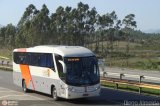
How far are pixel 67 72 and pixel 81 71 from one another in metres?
0.71

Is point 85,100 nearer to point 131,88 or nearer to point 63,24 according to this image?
point 131,88

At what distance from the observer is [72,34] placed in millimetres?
93438

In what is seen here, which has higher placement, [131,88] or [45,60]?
[45,60]

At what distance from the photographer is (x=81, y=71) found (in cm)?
2311

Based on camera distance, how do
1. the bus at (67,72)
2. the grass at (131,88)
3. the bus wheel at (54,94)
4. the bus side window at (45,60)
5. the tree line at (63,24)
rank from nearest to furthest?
1. the bus at (67,72)
2. the bus wheel at (54,94)
3. the bus side window at (45,60)
4. the grass at (131,88)
5. the tree line at (63,24)

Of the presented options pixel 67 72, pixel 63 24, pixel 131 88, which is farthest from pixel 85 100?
pixel 63 24

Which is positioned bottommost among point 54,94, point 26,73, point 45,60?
point 54,94

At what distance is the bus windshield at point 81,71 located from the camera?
22.8 meters

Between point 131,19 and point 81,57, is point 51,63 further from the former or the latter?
point 131,19

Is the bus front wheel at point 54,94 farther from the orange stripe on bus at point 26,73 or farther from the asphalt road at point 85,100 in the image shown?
the orange stripe on bus at point 26,73

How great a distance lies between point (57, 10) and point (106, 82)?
6375 centimetres

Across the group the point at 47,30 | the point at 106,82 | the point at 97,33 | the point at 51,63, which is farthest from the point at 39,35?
the point at 51,63

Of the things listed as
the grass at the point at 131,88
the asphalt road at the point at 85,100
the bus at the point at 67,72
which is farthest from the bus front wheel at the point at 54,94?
→ the grass at the point at 131,88

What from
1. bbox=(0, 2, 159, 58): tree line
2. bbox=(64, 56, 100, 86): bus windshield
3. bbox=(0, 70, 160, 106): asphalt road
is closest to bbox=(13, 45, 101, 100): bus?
bbox=(64, 56, 100, 86): bus windshield
